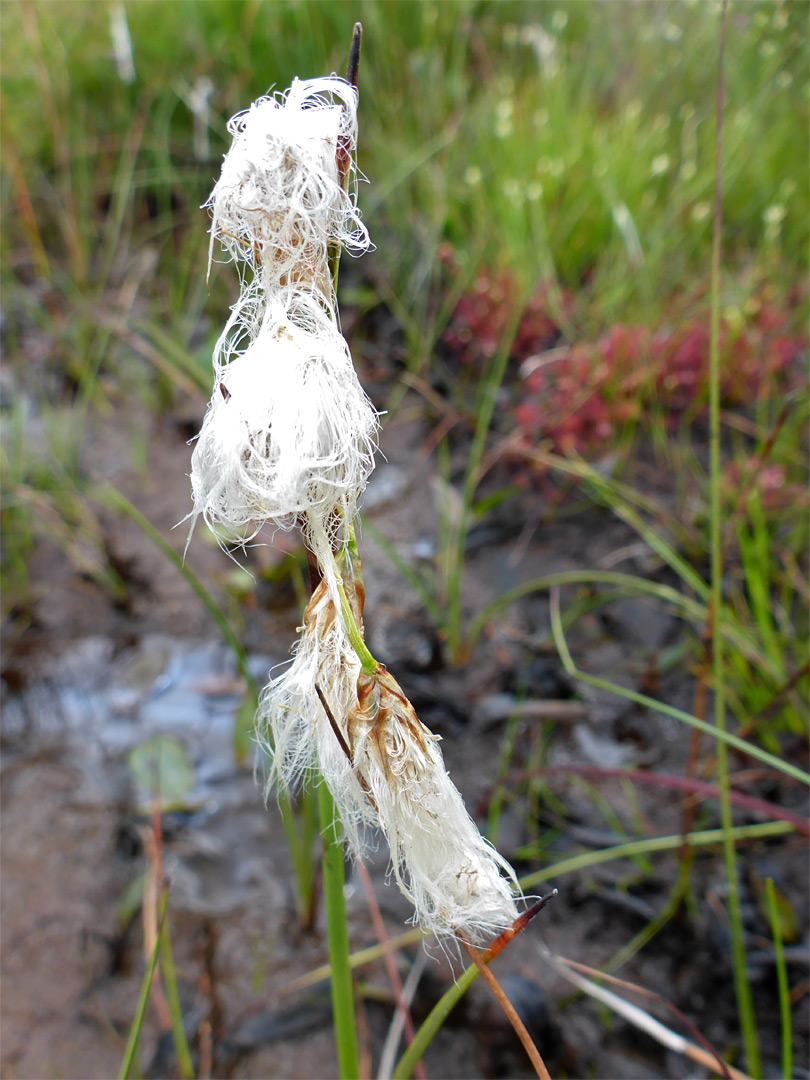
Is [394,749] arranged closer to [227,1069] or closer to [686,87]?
[227,1069]

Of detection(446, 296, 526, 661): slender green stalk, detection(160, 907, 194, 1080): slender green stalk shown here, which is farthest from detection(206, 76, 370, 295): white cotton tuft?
detection(446, 296, 526, 661): slender green stalk

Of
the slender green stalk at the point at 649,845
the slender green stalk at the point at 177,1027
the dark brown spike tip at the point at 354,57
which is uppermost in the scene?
the dark brown spike tip at the point at 354,57

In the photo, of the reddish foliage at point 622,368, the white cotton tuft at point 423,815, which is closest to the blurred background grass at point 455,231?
the reddish foliage at point 622,368

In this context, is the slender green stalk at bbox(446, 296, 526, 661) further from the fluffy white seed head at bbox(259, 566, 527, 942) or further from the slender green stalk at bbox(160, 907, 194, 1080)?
the fluffy white seed head at bbox(259, 566, 527, 942)

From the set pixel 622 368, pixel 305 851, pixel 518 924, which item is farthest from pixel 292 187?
pixel 622 368

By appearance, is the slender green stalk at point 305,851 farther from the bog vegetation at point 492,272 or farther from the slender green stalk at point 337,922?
the slender green stalk at point 337,922

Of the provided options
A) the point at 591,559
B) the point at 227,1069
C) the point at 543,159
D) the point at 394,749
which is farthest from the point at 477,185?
the point at 227,1069

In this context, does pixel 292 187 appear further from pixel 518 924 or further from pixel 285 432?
pixel 518 924
